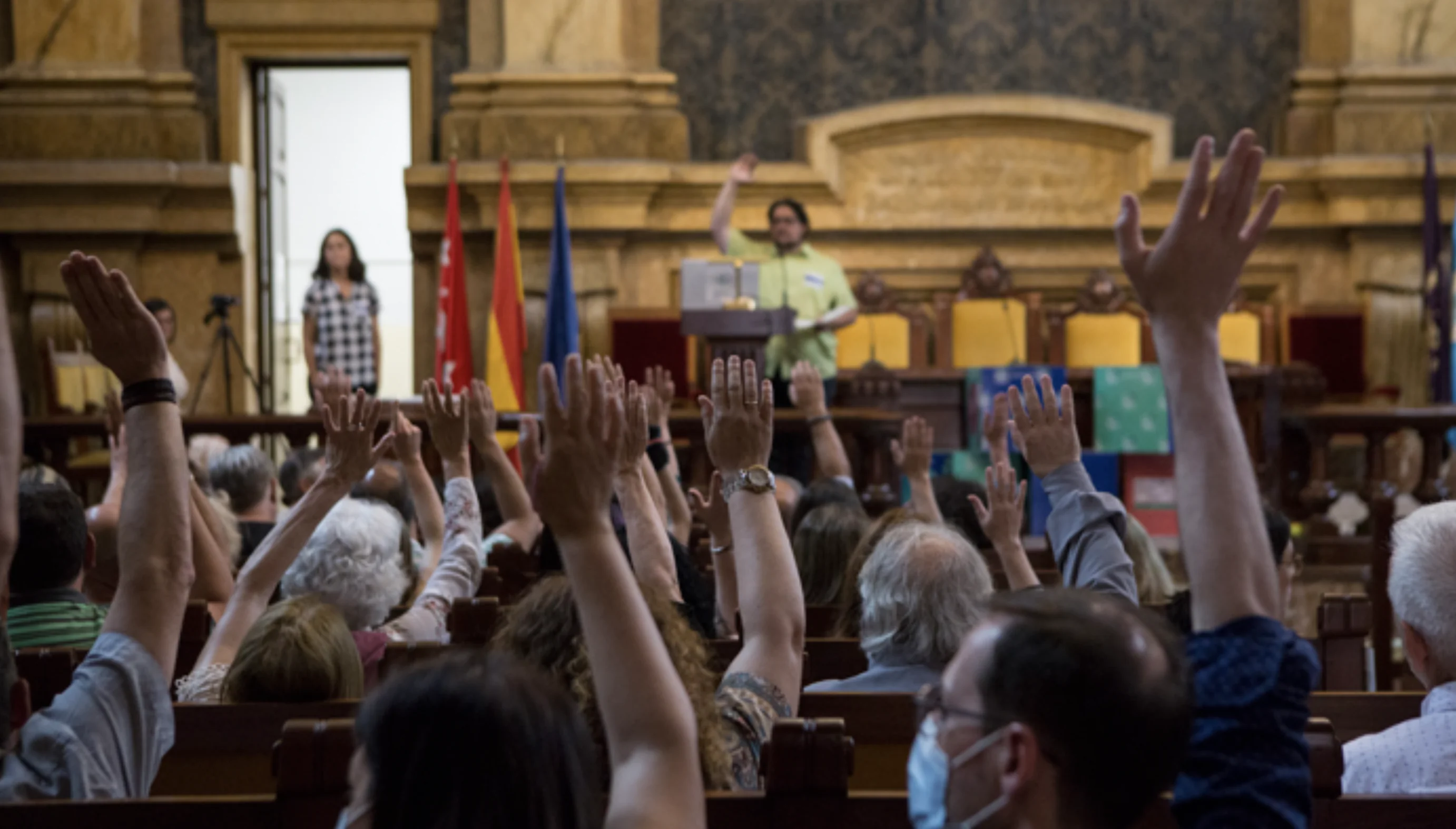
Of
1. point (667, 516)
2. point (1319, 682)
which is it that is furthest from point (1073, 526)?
point (667, 516)

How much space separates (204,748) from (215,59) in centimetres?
819

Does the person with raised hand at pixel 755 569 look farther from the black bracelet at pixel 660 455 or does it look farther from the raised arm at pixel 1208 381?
the black bracelet at pixel 660 455

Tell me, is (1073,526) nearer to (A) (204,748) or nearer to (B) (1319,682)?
(B) (1319,682)

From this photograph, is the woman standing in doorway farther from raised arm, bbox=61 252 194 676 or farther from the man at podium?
raised arm, bbox=61 252 194 676

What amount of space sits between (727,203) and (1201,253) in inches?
279

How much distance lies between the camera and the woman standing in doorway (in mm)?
8180

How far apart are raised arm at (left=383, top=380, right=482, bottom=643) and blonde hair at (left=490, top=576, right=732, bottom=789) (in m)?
0.98

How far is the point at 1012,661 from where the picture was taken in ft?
4.05

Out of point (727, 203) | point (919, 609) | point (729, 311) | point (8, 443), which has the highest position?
point (727, 203)

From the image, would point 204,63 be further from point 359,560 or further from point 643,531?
point 643,531

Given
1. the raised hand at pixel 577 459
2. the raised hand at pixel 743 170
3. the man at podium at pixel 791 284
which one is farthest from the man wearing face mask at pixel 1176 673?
the raised hand at pixel 743 170

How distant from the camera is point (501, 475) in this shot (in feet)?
12.7

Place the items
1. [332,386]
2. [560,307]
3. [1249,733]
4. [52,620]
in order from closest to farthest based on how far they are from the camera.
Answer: [1249,733]
[52,620]
[332,386]
[560,307]

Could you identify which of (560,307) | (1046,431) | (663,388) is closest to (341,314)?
(560,307)
